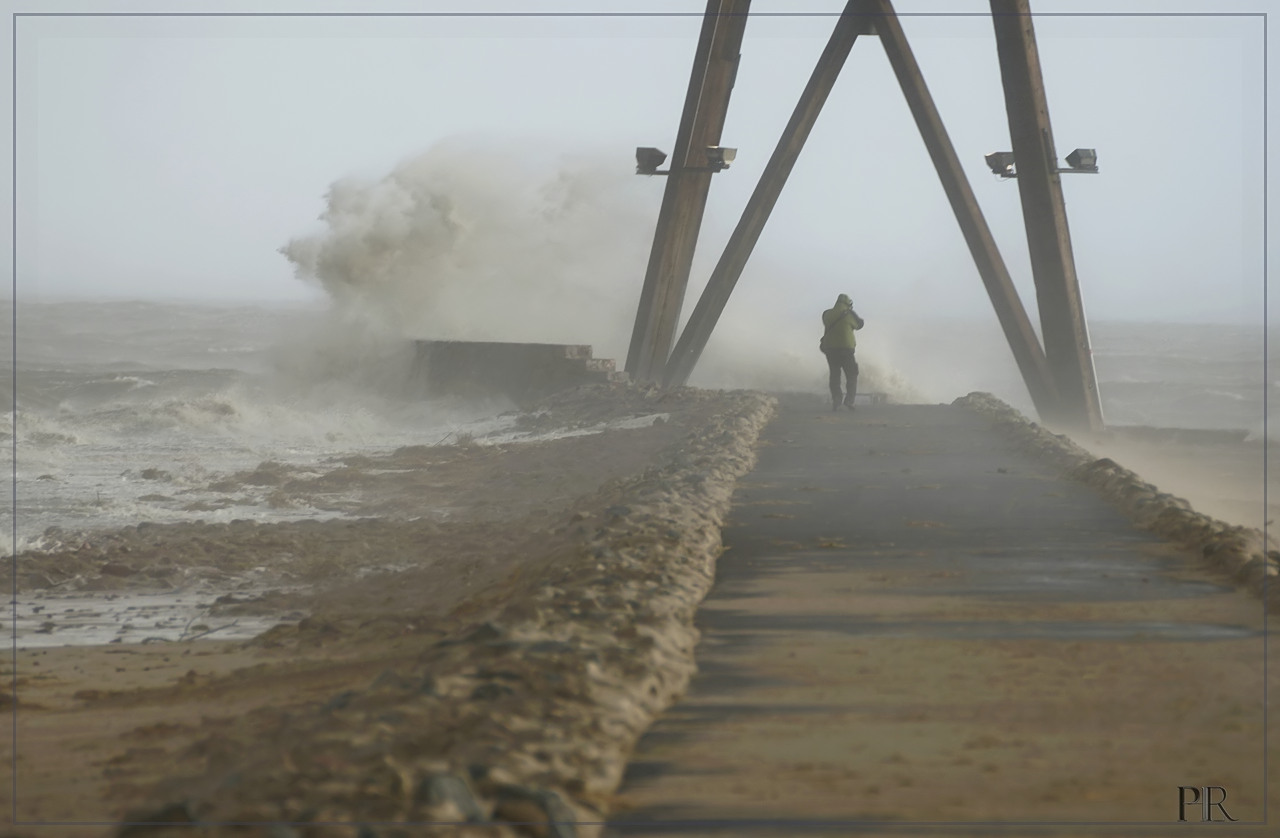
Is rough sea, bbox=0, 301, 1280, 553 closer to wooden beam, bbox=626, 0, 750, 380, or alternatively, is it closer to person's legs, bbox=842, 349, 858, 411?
wooden beam, bbox=626, 0, 750, 380

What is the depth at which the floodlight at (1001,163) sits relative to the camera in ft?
46.0

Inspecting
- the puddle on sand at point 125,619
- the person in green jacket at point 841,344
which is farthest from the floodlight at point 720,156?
the puddle on sand at point 125,619

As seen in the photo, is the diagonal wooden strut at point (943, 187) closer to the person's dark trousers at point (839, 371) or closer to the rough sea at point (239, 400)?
the person's dark trousers at point (839, 371)

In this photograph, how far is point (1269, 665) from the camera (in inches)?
A: 144

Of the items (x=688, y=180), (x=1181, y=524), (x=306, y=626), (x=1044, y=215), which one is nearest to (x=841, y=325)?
(x=1044, y=215)

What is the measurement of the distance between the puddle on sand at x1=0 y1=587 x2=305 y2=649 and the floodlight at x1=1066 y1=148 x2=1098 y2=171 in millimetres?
9276

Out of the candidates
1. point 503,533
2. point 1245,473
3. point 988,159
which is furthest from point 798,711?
point 1245,473

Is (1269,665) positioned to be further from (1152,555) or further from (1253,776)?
(1152,555)

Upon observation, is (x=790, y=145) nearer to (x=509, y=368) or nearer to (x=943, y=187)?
(x=943, y=187)

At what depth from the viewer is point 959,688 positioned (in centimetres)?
345

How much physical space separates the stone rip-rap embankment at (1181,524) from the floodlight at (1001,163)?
5906 millimetres

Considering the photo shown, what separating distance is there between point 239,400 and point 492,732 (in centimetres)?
1717

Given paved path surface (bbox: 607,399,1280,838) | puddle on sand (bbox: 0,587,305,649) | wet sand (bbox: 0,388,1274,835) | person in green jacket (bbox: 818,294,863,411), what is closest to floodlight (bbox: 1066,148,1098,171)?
person in green jacket (bbox: 818,294,863,411)

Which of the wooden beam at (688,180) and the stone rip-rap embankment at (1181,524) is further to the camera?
the wooden beam at (688,180)
